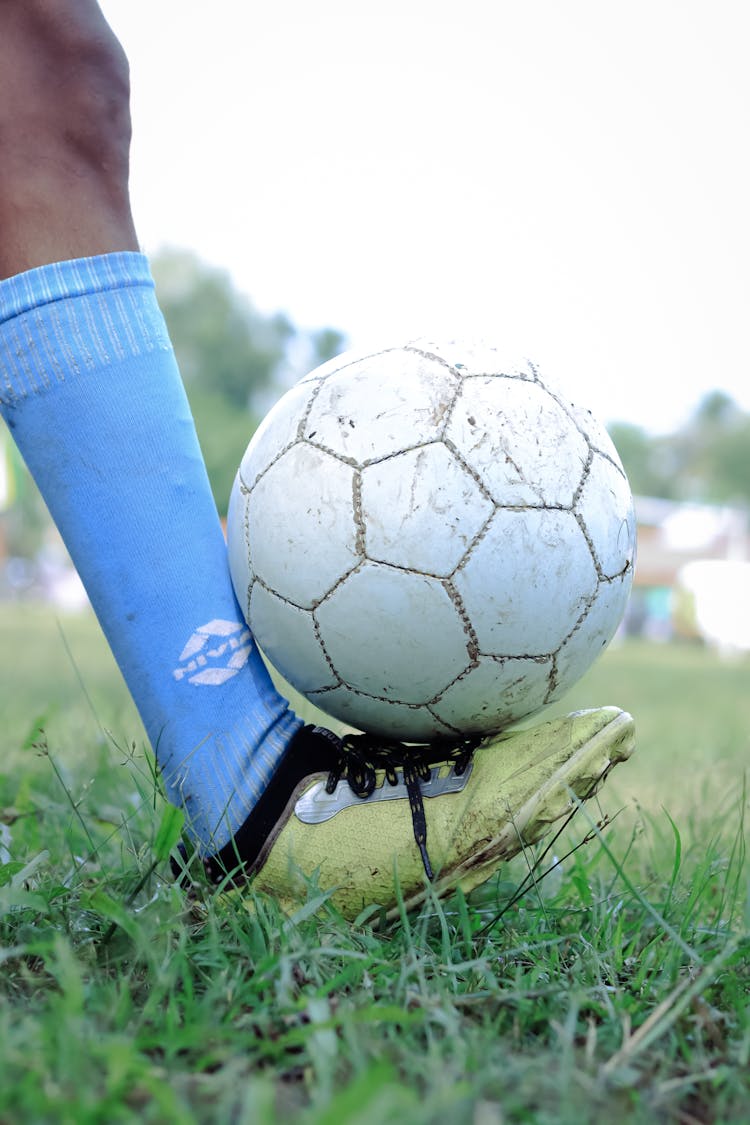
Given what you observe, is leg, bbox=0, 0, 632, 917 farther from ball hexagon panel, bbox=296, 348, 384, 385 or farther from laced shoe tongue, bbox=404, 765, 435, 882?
ball hexagon panel, bbox=296, 348, 384, 385

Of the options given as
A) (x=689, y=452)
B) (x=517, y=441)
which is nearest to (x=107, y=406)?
(x=517, y=441)

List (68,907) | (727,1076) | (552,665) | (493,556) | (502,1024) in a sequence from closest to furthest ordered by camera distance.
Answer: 1. (727,1076)
2. (502,1024)
3. (68,907)
4. (493,556)
5. (552,665)

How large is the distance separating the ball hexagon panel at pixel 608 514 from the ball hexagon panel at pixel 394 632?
0.27 meters

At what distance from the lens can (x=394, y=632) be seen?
149cm

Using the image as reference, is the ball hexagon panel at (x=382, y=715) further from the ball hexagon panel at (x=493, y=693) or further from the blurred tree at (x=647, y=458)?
the blurred tree at (x=647, y=458)

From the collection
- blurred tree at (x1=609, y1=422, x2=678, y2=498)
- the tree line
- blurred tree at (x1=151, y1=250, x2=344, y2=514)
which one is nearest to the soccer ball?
the tree line

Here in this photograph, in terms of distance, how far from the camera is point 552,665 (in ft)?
5.19

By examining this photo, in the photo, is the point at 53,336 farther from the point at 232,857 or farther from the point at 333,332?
the point at 333,332

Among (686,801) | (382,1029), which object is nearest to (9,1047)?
(382,1029)

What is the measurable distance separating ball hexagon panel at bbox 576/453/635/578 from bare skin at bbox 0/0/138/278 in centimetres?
85

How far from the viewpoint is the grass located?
88 centimetres

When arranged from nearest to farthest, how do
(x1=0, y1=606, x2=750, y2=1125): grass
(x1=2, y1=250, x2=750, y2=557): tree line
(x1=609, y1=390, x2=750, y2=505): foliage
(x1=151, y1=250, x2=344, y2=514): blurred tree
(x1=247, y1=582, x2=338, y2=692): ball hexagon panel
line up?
(x1=0, y1=606, x2=750, y2=1125): grass, (x1=247, y1=582, x2=338, y2=692): ball hexagon panel, (x1=2, y1=250, x2=750, y2=557): tree line, (x1=151, y1=250, x2=344, y2=514): blurred tree, (x1=609, y1=390, x2=750, y2=505): foliage

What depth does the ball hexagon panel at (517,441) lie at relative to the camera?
150 cm

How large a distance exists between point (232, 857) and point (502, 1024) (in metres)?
0.56
